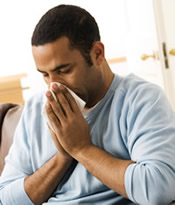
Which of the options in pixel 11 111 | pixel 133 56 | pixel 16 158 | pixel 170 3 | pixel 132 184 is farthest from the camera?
pixel 133 56

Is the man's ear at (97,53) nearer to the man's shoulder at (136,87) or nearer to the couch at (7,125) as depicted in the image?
the man's shoulder at (136,87)

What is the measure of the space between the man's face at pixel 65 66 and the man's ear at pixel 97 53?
0.10 ft

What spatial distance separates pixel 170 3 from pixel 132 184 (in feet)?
5.77

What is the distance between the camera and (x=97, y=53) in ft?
4.25

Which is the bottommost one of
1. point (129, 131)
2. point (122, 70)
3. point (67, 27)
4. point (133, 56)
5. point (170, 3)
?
point (122, 70)

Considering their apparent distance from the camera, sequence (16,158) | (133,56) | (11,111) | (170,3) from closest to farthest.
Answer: (16,158) < (11,111) < (170,3) < (133,56)

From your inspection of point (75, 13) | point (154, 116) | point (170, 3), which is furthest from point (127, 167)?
point (170, 3)

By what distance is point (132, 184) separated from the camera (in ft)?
3.58

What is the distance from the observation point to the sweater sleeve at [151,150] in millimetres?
1065

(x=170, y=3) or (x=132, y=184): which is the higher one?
(x=170, y=3)

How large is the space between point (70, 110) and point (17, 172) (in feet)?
1.14

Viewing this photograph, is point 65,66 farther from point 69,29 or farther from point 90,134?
point 90,134

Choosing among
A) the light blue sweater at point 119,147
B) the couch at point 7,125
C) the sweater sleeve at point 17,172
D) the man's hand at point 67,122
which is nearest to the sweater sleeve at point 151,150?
the light blue sweater at point 119,147

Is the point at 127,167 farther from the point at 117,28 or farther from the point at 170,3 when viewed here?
the point at 117,28
